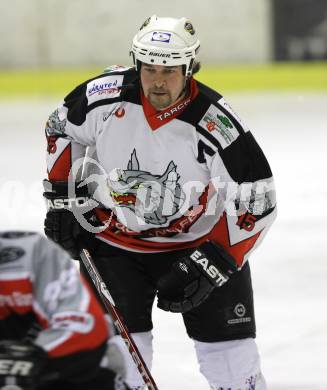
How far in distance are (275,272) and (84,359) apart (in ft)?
8.89

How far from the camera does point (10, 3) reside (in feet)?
29.8

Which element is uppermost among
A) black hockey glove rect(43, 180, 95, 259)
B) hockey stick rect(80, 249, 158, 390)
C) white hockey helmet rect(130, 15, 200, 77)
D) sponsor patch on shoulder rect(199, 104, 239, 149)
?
white hockey helmet rect(130, 15, 200, 77)

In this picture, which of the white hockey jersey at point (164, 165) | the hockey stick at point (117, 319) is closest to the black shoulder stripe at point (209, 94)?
the white hockey jersey at point (164, 165)

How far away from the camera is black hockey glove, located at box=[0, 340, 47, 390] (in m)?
2.00

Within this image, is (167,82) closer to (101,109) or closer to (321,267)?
(101,109)

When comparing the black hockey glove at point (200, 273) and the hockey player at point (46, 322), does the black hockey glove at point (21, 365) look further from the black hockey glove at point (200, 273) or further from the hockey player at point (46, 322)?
the black hockey glove at point (200, 273)

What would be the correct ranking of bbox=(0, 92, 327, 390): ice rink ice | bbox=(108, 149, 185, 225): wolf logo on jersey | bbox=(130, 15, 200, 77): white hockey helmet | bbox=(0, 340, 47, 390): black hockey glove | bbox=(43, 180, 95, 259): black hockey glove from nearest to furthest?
bbox=(0, 340, 47, 390): black hockey glove, bbox=(130, 15, 200, 77): white hockey helmet, bbox=(108, 149, 185, 225): wolf logo on jersey, bbox=(43, 180, 95, 259): black hockey glove, bbox=(0, 92, 327, 390): ice rink ice

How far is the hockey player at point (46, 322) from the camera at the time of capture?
6.64ft

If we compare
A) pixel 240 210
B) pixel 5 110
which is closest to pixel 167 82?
pixel 240 210

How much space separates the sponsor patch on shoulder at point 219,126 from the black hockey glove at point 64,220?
49cm

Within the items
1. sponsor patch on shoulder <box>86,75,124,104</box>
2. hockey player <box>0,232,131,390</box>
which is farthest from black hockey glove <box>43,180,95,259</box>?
hockey player <box>0,232,131,390</box>

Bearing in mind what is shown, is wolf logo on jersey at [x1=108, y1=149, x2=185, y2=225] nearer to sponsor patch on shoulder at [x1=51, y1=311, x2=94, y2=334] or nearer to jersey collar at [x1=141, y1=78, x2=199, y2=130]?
jersey collar at [x1=141, y1=78, x2=199, y2=130]

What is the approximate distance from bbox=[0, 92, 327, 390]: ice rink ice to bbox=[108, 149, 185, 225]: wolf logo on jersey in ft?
2.27

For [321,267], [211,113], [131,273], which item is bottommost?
[321,267]
